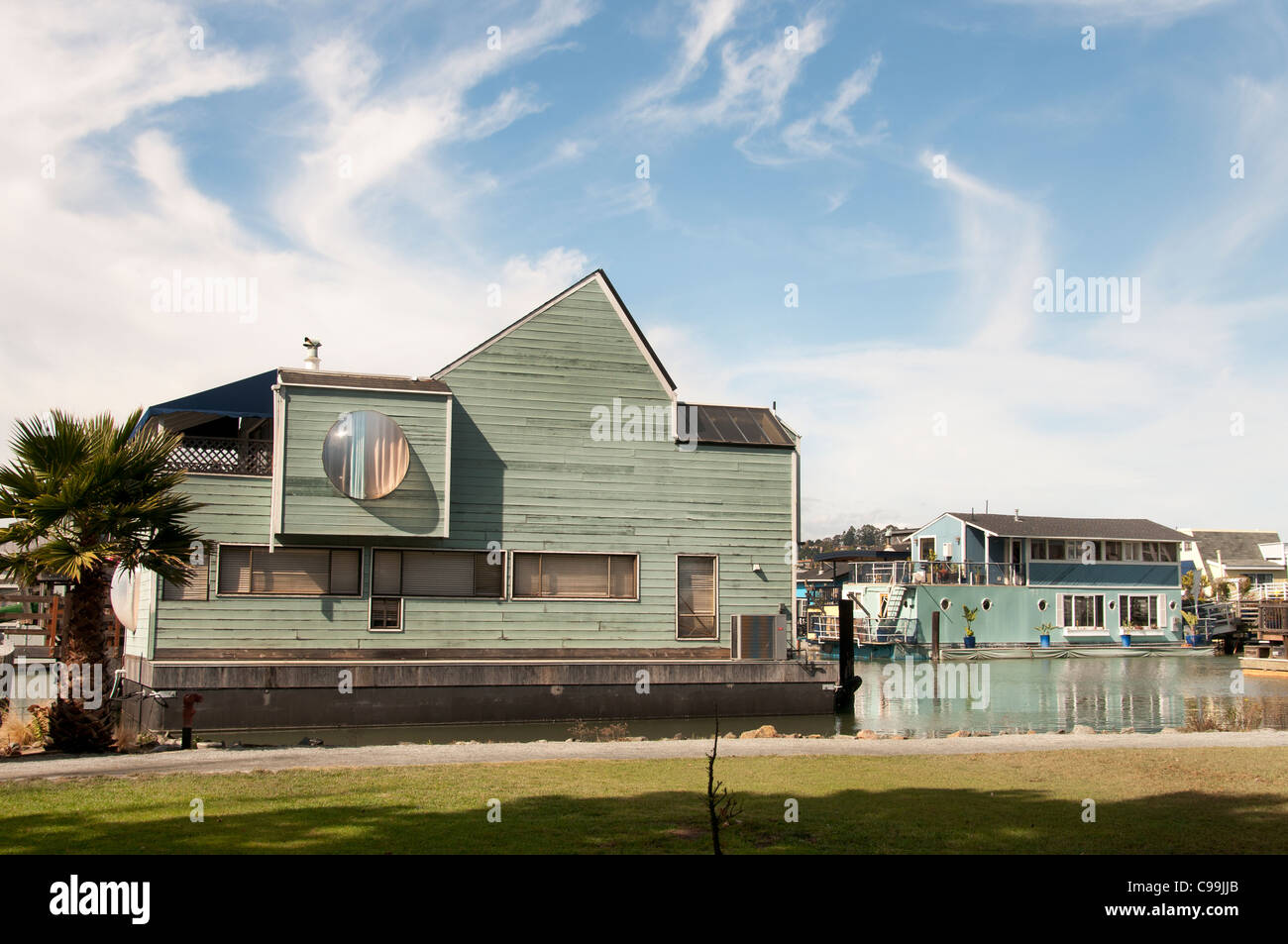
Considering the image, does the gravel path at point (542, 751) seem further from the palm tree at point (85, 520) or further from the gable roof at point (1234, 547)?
the gable roof at point (1234, 547)

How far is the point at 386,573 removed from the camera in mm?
26062

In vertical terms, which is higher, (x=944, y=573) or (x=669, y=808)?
(x=944, y=573)

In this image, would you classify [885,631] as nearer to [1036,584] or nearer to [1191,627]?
[1036,584]

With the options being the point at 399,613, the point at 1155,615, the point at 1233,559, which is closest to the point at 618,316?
the point at 399,613

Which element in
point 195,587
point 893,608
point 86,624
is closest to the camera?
point 86,624

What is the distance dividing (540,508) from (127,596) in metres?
10.4

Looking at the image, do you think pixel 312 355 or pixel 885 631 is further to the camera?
pixel 885 631

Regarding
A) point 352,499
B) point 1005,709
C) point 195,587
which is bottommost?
point 1005,709

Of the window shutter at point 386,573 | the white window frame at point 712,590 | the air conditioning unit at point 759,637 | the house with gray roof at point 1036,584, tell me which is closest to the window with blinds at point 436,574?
the window shutter at point 386,573

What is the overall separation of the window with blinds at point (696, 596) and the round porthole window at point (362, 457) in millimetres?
7863

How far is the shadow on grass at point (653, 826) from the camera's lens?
368 inches
